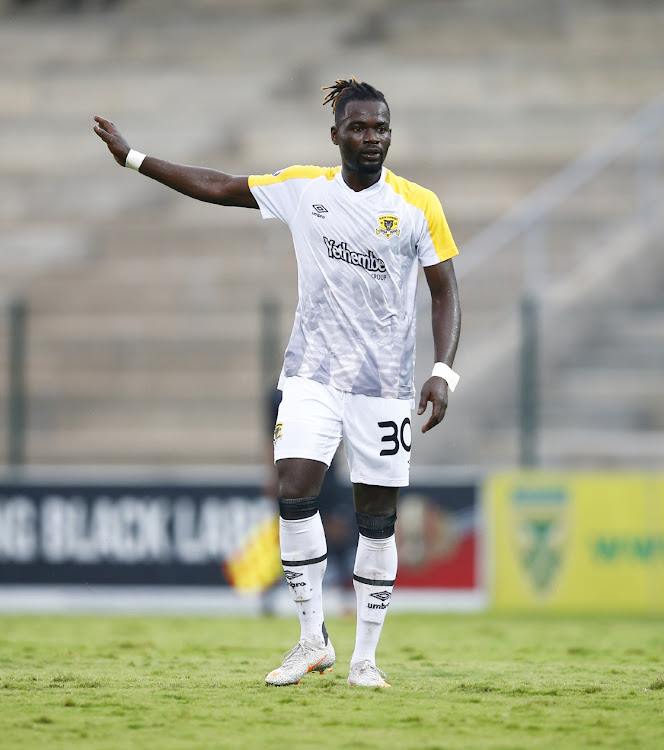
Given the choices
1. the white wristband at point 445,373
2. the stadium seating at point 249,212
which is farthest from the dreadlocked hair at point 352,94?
the stadium seating at point 249,212

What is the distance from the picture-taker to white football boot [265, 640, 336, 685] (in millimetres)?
5281

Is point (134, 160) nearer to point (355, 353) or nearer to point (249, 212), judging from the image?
point (355, 353)

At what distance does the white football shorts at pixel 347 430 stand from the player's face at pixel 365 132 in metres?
0.89

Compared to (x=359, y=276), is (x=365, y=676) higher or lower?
lower

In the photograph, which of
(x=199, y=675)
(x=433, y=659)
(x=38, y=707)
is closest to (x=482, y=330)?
(x=433, y=659)

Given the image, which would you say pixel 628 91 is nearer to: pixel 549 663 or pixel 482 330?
pixel 482 330

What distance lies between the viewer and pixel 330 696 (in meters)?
5.04

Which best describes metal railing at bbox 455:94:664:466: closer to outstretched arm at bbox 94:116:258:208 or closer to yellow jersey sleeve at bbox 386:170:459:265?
yellow jersey sleeve at bbox 386:170:459:265

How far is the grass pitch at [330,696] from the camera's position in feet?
13.8

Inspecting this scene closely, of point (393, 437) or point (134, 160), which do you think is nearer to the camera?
point (393, 437)

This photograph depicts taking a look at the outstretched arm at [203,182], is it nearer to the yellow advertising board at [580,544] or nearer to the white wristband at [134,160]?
the white wristband at [134,160]

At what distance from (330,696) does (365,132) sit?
83.6 inches

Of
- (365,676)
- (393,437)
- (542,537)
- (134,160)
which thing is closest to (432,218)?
(393,437)

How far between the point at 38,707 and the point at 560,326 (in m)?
9.20
